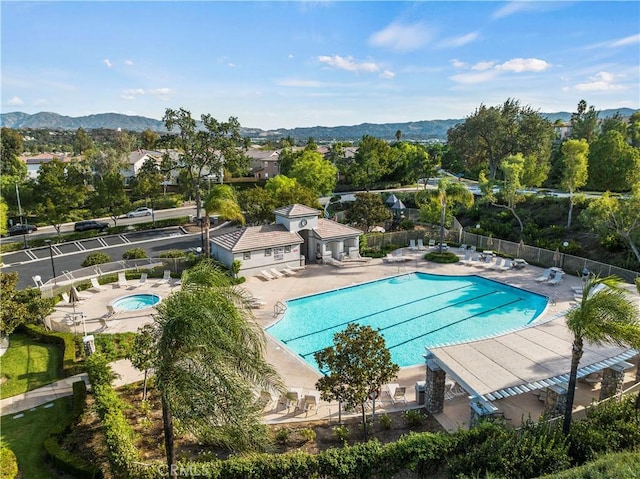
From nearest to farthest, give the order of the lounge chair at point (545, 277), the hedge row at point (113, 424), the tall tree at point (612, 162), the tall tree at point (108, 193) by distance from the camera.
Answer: the hedge row at point (113, 424)
the lounge chair at point (545, 277)
the tall tree at point (108, 193)
the tall tree at point (612, 162)

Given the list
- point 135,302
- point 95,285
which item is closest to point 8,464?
point 135,302

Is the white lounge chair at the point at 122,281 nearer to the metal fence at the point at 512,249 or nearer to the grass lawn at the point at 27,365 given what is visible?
the grass lawn at the point at 27,365

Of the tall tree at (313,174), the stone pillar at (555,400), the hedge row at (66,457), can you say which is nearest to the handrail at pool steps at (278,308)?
the hedge row at (66,457)

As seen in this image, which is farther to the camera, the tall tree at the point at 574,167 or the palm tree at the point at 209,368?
the tall tree at the point at 574,167

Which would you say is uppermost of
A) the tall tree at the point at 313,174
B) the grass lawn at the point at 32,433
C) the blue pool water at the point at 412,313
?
the tall tree at the point at 313,174

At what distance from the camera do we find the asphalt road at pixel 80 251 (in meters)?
30.0

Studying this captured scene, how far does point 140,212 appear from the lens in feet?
160

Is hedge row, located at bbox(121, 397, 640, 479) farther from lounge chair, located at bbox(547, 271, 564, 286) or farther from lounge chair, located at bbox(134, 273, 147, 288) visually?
lounge chair, located at bbox(134, 273, 147, 288)

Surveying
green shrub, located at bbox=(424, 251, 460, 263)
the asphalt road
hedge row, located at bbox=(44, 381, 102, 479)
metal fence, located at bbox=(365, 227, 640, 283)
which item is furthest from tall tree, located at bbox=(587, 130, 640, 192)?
hedge row, located at bbox=(44, 381, 102, 479)

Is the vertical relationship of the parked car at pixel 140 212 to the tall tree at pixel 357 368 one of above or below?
below

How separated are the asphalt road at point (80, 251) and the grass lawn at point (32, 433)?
16065 mm

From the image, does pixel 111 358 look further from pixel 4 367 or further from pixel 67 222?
pixel 67 222

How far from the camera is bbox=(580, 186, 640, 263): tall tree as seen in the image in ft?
81.4

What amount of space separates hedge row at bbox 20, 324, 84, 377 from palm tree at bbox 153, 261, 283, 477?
389 inches
